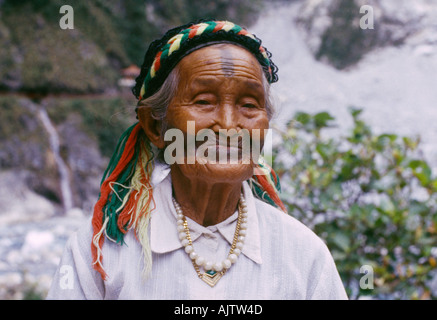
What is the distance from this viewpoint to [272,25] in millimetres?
8328

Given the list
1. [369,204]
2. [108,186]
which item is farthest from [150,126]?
[369,204]

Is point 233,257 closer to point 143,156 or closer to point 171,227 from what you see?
point 171,227

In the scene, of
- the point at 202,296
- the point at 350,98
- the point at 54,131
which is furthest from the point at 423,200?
the point at 54,131

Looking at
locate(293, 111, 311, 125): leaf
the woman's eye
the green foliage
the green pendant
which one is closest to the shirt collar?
the green pendant

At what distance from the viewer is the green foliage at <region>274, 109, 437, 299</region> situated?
2.65 m

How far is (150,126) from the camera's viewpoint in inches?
59.0

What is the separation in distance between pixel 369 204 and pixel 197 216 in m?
1.63

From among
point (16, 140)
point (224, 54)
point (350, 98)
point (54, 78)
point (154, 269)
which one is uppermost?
point (54, 78)

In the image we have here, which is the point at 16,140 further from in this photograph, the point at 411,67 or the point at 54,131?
the point at 411,67

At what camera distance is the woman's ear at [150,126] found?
1.47 m

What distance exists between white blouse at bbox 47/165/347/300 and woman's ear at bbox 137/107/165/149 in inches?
5.9

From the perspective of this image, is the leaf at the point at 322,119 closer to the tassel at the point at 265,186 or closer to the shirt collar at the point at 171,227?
the tassel at the point at 265,186

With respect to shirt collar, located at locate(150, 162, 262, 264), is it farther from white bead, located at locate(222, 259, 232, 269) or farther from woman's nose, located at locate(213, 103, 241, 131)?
woman's nose, located at locate(213, 103, 241, 131)

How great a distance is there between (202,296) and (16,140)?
Answer: 6135 millimetres
